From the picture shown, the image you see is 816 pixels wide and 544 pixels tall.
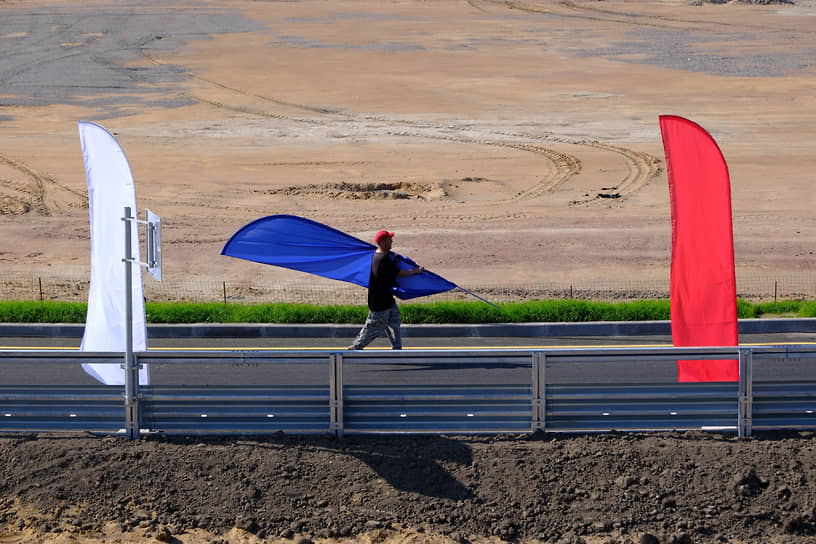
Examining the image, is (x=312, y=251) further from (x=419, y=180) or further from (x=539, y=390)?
(x=419, y=180)

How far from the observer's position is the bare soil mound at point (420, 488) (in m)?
8.75

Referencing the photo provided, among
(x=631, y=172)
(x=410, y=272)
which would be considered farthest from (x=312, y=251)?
(x=631, y=172)

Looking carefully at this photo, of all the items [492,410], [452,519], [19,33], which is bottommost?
[452,519]

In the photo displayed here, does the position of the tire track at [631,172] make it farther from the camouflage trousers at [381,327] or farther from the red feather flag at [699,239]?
the red feather flag at [699,239]

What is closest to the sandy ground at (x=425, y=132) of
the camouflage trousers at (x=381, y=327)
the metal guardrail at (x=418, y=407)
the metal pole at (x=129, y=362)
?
the camouflage trousers at (x=381, y=327)

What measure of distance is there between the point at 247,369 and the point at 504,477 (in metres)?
3.71

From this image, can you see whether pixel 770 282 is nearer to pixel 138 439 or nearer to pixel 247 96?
pixel 138 439

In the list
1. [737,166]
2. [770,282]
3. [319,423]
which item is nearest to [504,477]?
[319,423]

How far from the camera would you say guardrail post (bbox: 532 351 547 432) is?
969 centimetres

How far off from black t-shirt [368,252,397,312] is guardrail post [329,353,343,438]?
228cm

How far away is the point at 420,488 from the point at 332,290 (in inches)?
327

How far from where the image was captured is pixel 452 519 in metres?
8.79

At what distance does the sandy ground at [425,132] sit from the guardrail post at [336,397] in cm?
835

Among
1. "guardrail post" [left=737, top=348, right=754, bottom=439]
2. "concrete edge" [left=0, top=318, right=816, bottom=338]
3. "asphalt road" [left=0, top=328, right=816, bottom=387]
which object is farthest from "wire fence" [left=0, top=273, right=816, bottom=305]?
"guardrail post" [left=737, top=348, right=754, bottom=439]
